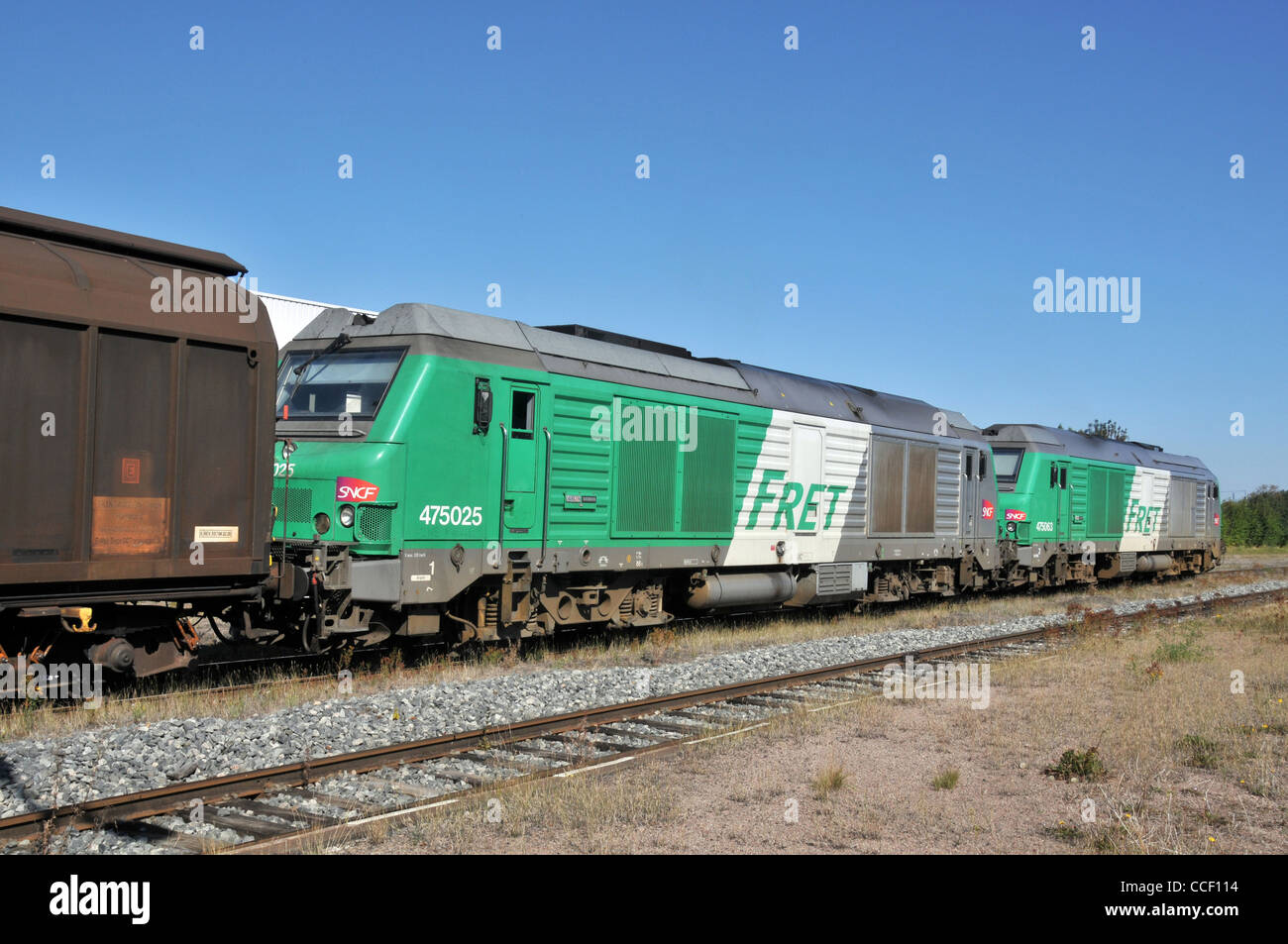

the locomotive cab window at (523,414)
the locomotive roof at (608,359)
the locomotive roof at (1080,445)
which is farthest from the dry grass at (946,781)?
the locomotive roof at (1080,445)

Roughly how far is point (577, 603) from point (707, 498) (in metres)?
2.72

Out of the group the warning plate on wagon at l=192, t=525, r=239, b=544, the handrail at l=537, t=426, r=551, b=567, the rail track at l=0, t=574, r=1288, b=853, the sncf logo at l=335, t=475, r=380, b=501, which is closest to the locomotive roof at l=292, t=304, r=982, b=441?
the handrail at l=537, t=426, r=551, b=567

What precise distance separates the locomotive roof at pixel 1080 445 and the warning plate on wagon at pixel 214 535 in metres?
20.9

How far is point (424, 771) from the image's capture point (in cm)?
763

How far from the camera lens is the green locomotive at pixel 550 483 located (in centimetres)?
1067

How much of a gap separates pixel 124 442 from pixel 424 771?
3.54m

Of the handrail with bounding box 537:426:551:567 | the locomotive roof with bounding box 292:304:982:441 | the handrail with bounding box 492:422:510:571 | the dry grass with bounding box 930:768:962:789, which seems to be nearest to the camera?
the dry grass with bounding box 930:768:962:789

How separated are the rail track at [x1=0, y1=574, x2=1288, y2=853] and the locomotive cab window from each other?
141 inches

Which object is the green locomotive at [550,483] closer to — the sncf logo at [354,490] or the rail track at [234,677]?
the sncf logo at [354,490]

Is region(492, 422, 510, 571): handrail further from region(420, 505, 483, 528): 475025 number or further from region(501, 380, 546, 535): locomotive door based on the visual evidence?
region(420, 505, 483, 528): 475025 number

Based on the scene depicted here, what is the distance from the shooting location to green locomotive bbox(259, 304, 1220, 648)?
10.7 meters
